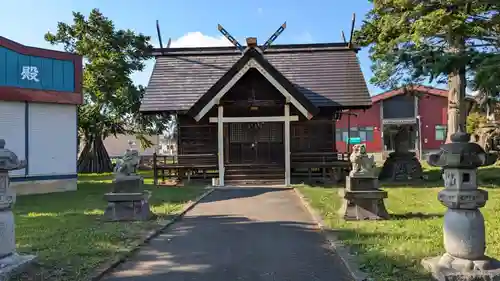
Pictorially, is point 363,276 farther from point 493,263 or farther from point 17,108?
point 17,108

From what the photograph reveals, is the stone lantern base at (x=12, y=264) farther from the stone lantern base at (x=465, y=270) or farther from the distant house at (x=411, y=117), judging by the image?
the distant house at (x=411, y=117)

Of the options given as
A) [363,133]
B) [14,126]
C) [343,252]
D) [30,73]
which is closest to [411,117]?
[363,133]

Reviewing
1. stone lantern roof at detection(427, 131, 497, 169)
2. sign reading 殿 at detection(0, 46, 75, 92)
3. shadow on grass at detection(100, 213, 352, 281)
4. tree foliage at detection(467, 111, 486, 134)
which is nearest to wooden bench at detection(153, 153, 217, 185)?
sign reading 殿 at detection(0, 46, 75, 92)

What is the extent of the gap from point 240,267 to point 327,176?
13851mm

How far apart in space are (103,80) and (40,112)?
17.3 m

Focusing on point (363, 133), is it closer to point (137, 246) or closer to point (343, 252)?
point (343, 252)

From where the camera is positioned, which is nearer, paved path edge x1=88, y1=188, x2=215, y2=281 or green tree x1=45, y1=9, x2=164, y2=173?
paved path edge x1=88, y1=188, x2=215, y2=281

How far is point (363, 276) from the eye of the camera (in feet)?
19.8

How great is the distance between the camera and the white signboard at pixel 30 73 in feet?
55.2

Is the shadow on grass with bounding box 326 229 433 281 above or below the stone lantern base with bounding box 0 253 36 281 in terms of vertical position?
below

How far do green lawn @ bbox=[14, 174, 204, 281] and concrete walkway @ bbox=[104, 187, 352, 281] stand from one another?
19.7 inches

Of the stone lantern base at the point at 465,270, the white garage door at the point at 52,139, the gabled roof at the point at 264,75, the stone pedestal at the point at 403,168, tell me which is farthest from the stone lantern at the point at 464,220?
the stone pedestal at the point at 403,168

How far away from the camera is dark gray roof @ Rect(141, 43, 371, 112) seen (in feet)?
71.2

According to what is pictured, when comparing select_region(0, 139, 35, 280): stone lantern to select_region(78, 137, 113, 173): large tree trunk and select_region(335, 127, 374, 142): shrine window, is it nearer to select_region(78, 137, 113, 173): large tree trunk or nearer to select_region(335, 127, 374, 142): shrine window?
select_region(78, 137, 113, 173): large tree trunk
